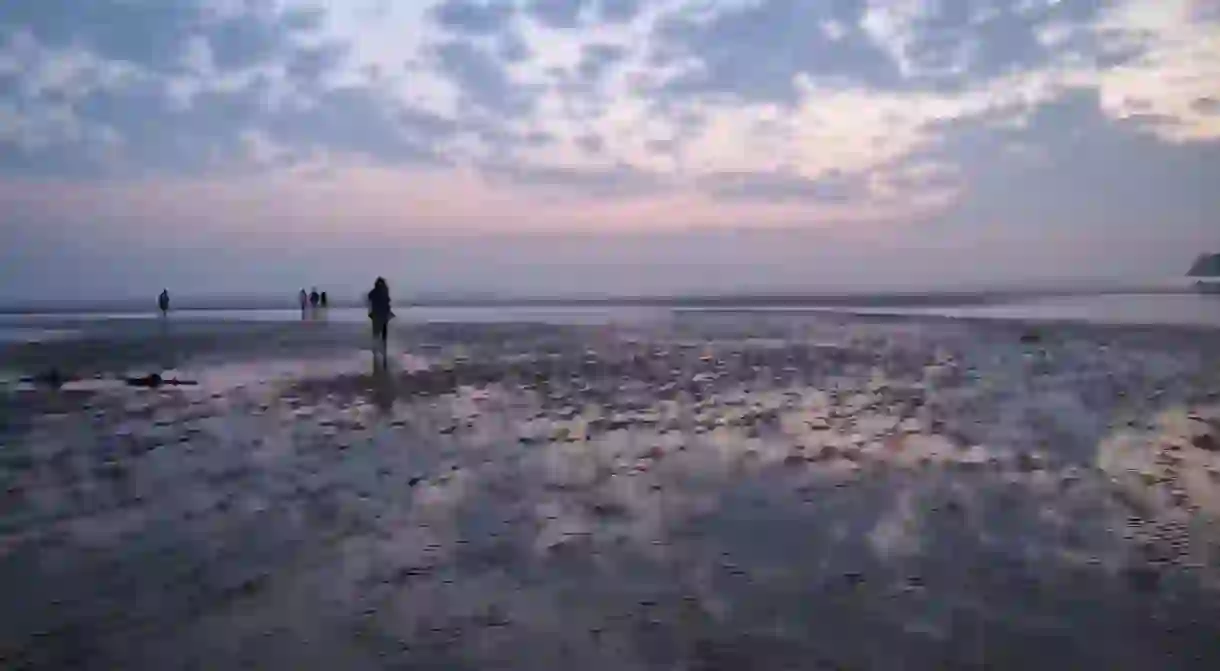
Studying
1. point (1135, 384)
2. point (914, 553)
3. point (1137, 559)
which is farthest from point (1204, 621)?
point (1135, 384)

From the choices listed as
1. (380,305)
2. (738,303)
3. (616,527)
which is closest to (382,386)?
(380,305)

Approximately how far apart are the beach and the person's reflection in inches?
13.1

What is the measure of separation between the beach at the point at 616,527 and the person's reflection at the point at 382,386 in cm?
33

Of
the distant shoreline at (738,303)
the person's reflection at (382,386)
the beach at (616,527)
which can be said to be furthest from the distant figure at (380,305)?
the distant shoreline at (738,303)

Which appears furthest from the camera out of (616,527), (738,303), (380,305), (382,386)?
(738,303)

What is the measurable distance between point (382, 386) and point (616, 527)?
42.1ft

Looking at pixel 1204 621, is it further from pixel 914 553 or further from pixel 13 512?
pixel 13 512

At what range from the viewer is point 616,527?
8.21 m

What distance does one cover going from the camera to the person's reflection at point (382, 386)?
664 inches

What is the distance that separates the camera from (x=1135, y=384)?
728 inches

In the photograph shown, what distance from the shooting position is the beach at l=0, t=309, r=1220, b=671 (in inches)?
218

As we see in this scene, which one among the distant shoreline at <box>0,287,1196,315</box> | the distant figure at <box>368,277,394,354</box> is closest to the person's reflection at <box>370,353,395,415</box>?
the distant figure at <box>368,277,394,354</box>

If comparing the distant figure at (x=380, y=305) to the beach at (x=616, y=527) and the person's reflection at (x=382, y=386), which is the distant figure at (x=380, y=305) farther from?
the beach at (x=616, y=527)

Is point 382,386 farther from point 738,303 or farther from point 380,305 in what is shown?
point 738,303
